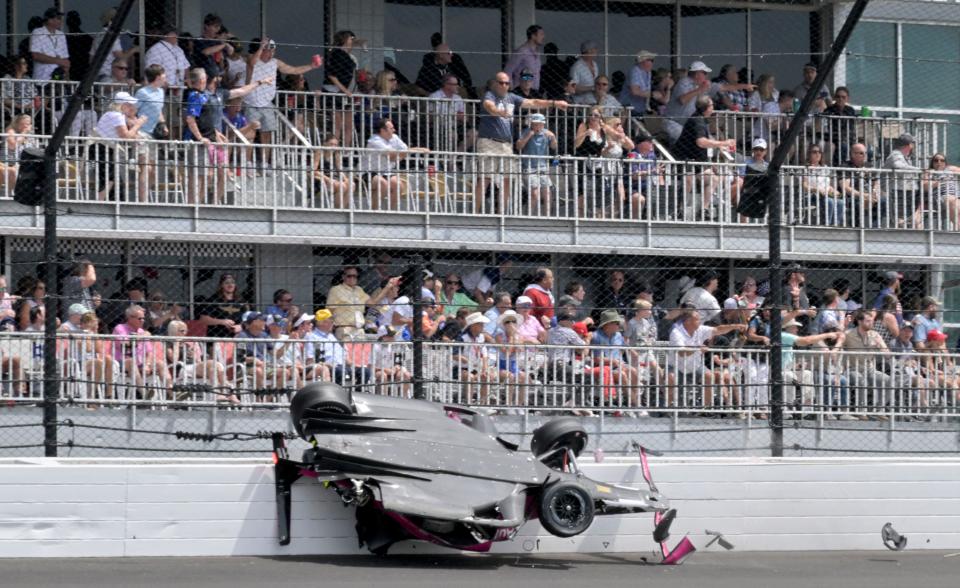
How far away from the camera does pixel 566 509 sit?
11086 mm

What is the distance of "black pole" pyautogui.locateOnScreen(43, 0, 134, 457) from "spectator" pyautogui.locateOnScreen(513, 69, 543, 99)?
750 cm

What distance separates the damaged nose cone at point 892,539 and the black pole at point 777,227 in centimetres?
89

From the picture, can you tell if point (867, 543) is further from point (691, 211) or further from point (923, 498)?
point (691, 211)

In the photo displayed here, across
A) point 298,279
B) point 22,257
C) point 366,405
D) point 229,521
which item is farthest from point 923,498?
point 22,257

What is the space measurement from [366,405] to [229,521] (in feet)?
3.73

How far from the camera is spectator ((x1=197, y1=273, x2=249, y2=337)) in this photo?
48.9 ft

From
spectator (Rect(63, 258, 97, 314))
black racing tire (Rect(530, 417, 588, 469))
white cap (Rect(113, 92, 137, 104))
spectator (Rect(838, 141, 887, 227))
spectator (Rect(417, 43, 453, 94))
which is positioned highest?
spectator (Rect(417, 43, 453, 94))

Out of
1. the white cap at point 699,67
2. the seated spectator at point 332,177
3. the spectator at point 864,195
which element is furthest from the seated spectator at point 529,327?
the white cap at point 699,67

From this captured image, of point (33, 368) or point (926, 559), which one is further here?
point (33, 368)

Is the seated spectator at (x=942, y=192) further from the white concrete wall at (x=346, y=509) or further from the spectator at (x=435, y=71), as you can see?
the white concrete wall at (x=346, y=509)

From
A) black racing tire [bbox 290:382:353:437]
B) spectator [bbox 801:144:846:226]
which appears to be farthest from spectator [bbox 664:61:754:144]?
black racing tire [bbox 290:382:353:437]

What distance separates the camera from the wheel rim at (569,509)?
1105cm

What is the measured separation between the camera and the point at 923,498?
1200 cm

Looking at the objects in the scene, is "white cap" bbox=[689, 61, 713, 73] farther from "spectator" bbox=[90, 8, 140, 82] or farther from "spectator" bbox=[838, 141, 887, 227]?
"spectator" bbox=[90, 8, 140, 82]
